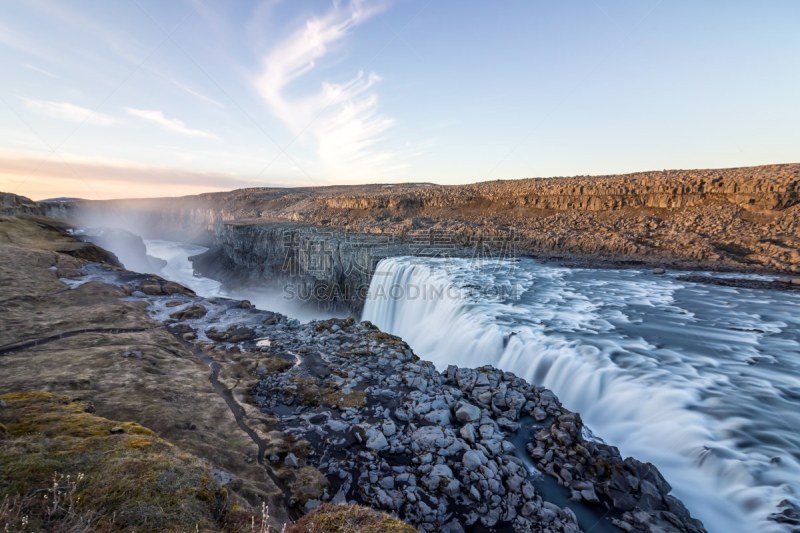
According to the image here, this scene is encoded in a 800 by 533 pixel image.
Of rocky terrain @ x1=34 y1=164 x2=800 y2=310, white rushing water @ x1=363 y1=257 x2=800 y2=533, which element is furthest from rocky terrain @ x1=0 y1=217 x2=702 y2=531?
rocky terrain @ x1=34 y1=164 x2=800 y2=310

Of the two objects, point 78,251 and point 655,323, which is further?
point 78,251

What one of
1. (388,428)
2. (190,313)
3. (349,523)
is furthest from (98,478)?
(190,313)

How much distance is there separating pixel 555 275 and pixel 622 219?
44.3 ft

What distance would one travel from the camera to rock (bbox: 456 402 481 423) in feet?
29.4

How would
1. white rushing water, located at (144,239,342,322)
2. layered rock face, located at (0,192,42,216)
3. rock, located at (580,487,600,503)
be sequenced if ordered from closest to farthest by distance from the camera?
rock, located at (580,487,600,503)
white rushing water, located at (144,239,342,322)
layered rock face, located at (0,192,42,216)

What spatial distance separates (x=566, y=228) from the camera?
33.4 meters

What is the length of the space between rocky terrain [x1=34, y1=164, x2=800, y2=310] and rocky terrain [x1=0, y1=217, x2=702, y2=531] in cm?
1679

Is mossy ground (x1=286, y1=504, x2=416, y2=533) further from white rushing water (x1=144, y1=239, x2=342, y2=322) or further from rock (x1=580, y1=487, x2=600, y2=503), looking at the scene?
white rushing water (x1=144, y1=239, x2=342, y2=322)

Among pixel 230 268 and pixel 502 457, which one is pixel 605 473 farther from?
pixel 230 268

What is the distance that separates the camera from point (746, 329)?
14164 millimetres

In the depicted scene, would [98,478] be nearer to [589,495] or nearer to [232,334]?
[589,495]

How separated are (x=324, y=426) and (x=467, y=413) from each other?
3561mm

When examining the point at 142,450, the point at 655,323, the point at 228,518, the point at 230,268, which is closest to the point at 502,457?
the point at 228,518

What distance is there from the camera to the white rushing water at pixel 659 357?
7523 millimetres
